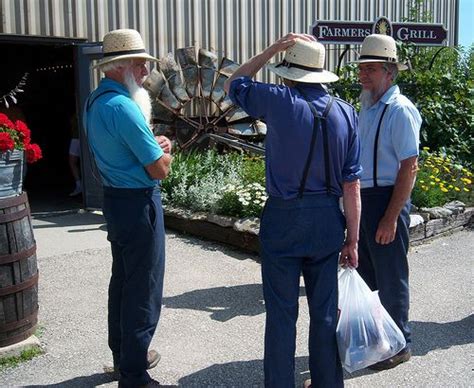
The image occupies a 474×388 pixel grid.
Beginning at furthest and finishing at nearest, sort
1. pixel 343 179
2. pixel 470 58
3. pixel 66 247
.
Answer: pixel 470 58, pixel 66 247, pixel 343 179

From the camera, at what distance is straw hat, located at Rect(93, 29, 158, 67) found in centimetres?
342

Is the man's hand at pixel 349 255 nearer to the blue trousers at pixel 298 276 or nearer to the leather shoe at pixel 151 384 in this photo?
the blue trousers at pixel 298 276

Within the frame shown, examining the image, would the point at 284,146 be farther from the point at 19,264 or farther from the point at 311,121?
the point at 19,264

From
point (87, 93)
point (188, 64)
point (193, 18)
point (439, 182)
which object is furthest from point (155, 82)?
point (439, 182)

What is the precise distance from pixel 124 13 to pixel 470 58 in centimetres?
714

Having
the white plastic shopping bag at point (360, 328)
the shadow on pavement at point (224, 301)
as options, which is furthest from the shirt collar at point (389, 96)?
the shadow on pavement at point (224, 301)

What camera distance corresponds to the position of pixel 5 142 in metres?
4.05

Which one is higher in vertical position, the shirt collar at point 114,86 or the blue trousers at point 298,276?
the shirt collar at point 114,86

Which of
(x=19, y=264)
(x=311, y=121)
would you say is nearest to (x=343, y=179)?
(x=311, y=121)

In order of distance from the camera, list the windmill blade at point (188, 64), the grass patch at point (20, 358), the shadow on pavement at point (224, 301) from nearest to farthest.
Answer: the grass patch at point (20, 358) < the shadow on pavement at point (224, 301) < the windmill blade at point (188, 64)

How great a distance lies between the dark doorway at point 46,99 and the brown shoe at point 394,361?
9.78 m

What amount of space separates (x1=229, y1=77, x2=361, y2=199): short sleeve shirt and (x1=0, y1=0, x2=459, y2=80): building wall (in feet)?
20.3

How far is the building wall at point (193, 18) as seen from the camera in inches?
335

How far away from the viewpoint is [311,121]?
303 cm
